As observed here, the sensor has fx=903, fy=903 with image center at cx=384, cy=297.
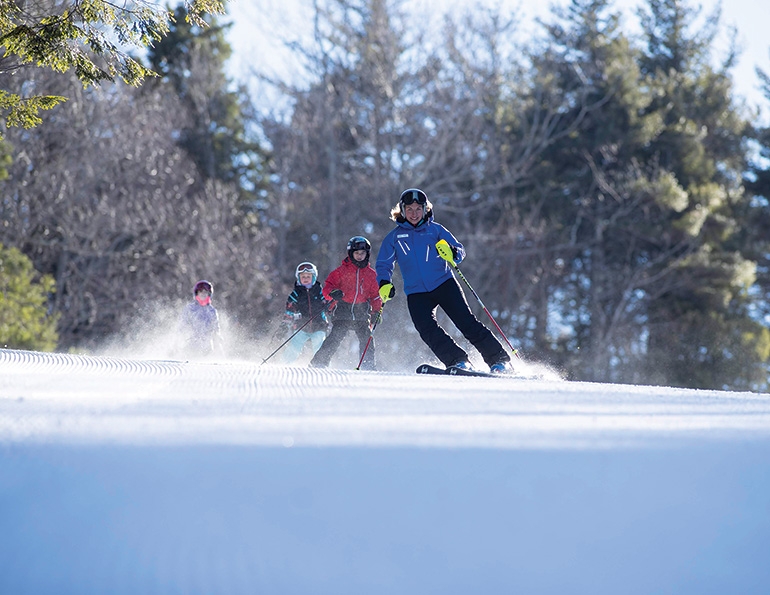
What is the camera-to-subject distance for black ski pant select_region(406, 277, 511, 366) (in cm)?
706

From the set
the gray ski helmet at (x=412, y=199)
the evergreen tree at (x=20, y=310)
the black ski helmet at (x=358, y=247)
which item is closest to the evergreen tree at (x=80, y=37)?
the gray ski helmet at (x=412, y=199)

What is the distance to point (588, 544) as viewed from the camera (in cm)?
220

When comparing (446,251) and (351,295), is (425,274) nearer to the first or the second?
(446,251)

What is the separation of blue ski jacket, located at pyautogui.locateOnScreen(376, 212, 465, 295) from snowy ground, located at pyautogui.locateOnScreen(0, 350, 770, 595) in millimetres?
4224

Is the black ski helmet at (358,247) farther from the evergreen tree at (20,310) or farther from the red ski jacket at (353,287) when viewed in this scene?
the evergreen tree at (20,310)

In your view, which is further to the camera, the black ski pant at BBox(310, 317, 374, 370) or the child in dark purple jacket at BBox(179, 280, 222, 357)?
the child in dark purple jacket at BBox(179, 280, 222, 357)

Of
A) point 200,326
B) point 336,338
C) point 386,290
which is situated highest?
point 386,290

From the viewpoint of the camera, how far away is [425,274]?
7348mm

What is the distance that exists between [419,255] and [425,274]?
0.16m

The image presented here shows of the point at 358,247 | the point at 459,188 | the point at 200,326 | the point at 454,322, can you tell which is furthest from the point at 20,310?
the point at 459,188

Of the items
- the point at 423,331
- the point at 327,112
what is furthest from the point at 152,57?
the point at 423,331

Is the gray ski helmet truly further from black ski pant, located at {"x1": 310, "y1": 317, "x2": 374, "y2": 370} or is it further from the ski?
black ski pant, located at {"x1": 310, "y1": 317, "x2": 374, "y2": 370}

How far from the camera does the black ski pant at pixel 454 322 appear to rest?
23.2ft

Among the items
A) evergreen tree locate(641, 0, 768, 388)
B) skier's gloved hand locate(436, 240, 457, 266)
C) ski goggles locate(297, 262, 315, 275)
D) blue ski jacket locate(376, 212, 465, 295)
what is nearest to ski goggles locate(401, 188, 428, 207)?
blue ski jacket locate(376, 212, 465, 295)
